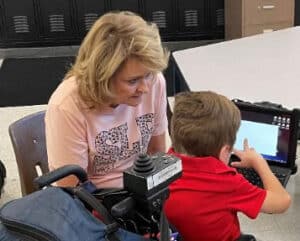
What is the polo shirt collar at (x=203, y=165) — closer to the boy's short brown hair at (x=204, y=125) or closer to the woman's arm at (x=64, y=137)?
the boy's short brown hair at (x=204, y=125)

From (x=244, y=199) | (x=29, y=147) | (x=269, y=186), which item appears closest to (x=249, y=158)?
(x=269, y=186)

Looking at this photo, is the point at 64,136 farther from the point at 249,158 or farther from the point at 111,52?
the point at 249,158

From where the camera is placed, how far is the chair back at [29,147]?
62.5 inches

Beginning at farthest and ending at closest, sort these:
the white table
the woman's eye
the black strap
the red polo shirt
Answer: the white table, the woman's eye, the red polo shirt, the black strap

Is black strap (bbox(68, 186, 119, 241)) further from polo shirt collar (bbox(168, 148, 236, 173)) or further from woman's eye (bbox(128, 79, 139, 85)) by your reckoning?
woman's eye (bbox(128, 79, 139, 85))

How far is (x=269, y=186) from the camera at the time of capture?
1423 millimetres

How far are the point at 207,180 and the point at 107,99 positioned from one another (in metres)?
0.36

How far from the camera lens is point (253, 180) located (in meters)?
1.74

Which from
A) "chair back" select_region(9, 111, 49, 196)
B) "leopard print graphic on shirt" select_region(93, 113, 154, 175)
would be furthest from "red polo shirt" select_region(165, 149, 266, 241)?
"chair back" select_region(9, 111, 49, 196)

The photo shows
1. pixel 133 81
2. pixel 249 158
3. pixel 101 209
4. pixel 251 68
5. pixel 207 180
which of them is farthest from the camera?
pixel 251 68

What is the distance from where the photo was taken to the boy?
1280 millimetres

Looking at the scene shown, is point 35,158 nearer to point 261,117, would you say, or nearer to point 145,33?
point 145,33

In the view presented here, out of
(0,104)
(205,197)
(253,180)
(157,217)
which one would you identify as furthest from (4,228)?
(0,104)

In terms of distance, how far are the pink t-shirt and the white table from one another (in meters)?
0.49
